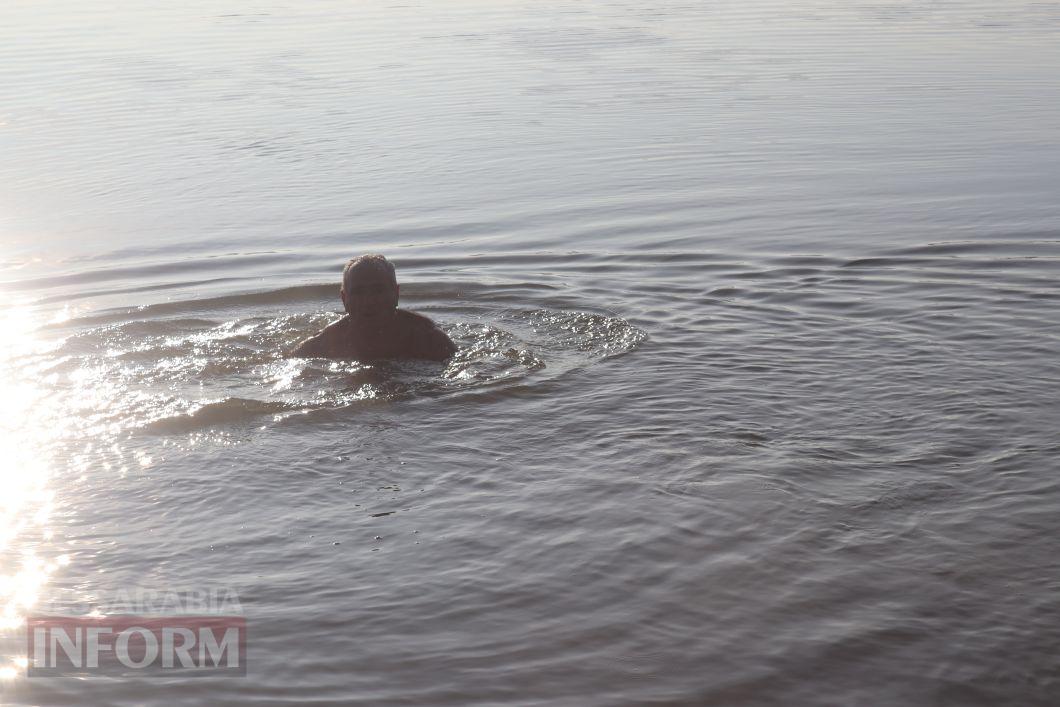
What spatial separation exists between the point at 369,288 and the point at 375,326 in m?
0.32

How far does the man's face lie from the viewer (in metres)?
8.62

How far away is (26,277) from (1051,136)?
1335cm

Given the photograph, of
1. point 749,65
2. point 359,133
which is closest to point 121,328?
point 359,133

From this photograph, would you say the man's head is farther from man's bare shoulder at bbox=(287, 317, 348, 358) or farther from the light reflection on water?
the light reflection on water

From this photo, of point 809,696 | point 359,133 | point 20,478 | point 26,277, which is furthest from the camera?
point 359,133

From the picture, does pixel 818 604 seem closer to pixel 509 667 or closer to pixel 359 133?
pixel 509 667

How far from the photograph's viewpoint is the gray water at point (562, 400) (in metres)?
5.12

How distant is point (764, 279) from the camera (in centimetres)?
1105

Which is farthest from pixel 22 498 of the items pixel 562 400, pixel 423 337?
pixel 562 400

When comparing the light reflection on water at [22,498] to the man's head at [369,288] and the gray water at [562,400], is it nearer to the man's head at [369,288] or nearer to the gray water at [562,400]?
the gray water at [562,400]

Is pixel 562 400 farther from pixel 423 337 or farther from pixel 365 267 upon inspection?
pixel 365 267

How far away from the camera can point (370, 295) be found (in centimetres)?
867

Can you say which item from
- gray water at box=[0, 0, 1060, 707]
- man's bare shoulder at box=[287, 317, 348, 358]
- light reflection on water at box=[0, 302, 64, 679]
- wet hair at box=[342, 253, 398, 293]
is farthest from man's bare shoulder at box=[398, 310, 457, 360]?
light reflection on water at box=[0, 302, 64, 679]

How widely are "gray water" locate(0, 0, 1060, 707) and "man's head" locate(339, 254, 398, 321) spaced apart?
0.44 meters
